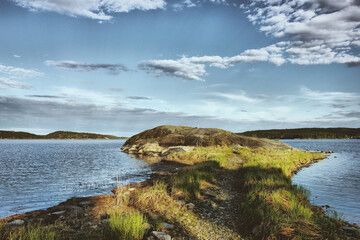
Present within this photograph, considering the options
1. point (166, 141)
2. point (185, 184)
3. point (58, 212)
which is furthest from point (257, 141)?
point (58, 212)

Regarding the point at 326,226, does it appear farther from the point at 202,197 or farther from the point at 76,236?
the point at 76,236

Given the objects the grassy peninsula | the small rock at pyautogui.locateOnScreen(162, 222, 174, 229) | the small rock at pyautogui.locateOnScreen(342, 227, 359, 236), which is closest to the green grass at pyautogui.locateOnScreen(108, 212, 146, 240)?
the grassy peninsula

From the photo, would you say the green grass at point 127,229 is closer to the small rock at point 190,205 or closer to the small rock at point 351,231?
the small rock at point 190,205

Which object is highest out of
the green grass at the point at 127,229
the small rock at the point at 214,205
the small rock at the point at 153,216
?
the green grass at the point at 127,229

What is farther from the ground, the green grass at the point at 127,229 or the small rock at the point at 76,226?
the green grass at the point at 127,229

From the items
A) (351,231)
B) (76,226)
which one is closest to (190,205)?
(76,226)

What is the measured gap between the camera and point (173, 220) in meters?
8.06

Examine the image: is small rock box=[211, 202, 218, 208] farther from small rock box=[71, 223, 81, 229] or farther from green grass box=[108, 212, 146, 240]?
small rock box=[71, 223, 81, 229]

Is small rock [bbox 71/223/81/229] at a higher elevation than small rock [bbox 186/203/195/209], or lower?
higher

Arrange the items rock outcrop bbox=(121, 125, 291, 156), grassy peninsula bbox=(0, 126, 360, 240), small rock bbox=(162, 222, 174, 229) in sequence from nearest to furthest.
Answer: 1. grassy peninsula bbox=(0, 126, 360, 240)
2. small rock bbox=(162, 222, 174, 229)
3. rock outcrop bbox=(121, 125, 291, 156)

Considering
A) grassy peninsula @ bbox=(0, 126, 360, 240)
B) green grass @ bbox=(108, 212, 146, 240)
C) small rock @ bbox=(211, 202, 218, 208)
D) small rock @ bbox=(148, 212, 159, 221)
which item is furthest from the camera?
small rock @ bbox=(211, 202, 218, 208)

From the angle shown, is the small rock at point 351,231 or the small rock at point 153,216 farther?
the small rock at point 153,216

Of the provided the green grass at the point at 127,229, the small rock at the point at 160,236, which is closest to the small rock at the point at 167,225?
the small rock at the point at 160,236

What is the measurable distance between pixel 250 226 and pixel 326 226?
232 centimetres
